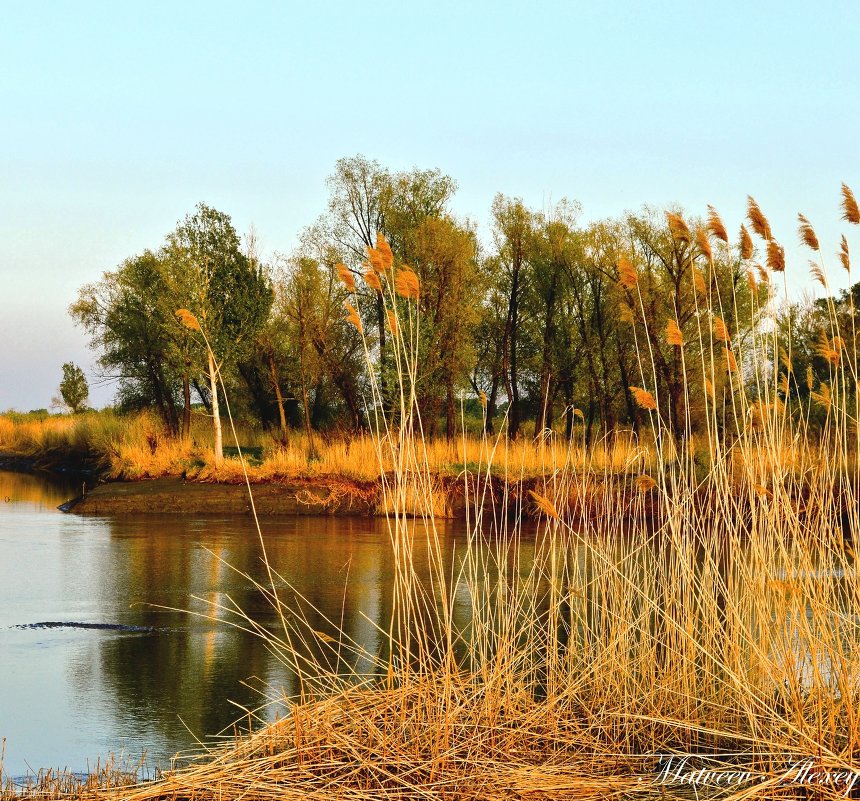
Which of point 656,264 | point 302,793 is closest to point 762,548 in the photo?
point 302,793

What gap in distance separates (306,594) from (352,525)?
791 cm

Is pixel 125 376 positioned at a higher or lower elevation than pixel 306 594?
higher

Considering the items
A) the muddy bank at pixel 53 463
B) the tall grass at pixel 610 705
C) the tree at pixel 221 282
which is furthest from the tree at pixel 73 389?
the tall grass at pixel 610 705

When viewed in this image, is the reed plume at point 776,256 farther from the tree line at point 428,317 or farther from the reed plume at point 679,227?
the tree line at point 428,317

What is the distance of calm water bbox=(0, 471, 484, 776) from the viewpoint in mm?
6254

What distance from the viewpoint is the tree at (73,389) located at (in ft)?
150

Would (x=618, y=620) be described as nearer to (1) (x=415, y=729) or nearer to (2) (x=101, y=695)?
(1) (x=415, y=729)

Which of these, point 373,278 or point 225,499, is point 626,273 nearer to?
point 373,278

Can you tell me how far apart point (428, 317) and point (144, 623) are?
16.6 meters

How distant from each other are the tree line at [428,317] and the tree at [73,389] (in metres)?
9.00

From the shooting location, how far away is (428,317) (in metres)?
25.5

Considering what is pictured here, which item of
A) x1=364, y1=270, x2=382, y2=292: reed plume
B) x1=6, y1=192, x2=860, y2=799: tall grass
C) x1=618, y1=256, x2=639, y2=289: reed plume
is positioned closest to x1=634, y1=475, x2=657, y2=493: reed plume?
x1=6, y1=192, x2=860, y2=799: tall grass

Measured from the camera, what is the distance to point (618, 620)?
17.1 ft

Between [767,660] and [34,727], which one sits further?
[34,727]
